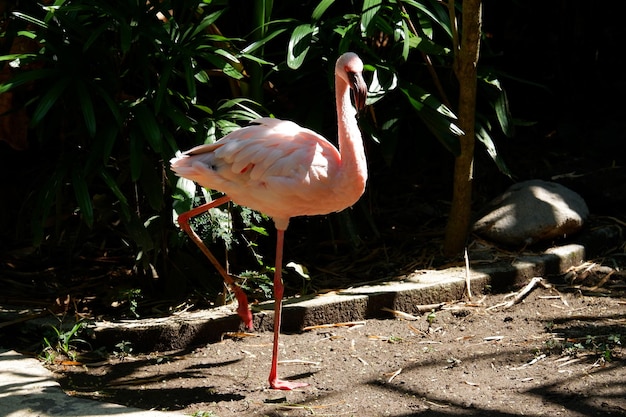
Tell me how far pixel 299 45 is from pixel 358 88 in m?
0.85

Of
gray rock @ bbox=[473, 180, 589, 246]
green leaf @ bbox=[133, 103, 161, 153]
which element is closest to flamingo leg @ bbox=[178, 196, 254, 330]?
green leaf @ bbox=[133, 103, 161, 153]

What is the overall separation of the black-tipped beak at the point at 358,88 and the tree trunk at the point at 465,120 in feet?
3.71

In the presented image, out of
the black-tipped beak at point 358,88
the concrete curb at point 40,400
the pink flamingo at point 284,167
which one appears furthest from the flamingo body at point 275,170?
the concrete curb at point 40,400

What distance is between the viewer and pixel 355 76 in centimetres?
407

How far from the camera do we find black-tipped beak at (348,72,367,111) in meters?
4.04

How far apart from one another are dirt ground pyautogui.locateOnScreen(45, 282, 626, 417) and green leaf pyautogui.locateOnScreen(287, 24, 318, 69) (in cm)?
146

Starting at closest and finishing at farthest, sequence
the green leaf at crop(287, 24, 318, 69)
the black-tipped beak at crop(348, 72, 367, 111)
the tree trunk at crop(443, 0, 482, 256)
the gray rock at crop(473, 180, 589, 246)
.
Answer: the black-tipped beak at crop(348, 72, 367, 111)
the green leaf at crop(287, 24, 318, 69)
the tree trunk at crop(443, 0, 482, 256)
the gray rock at crop(473, 180, 589, 246)

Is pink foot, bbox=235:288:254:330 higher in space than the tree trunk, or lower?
lower

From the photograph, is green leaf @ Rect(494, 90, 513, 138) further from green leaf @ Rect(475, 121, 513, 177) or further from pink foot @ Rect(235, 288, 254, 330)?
pink foot @ Rect(235, 288, 254, 330)

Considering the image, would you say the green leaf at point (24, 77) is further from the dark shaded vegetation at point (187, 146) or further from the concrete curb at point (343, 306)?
the concrete curb at point (343, 306)

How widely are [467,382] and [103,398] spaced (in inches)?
63.9

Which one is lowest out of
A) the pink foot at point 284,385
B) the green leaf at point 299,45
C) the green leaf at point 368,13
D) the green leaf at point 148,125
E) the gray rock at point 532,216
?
the pink foot at point 284,385

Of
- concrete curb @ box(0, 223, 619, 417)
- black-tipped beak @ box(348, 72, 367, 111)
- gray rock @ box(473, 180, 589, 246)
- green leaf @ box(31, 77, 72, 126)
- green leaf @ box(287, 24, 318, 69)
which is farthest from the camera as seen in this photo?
gray rock @ box(473, 180, 589, 246)

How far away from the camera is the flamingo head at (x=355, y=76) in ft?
13.3
